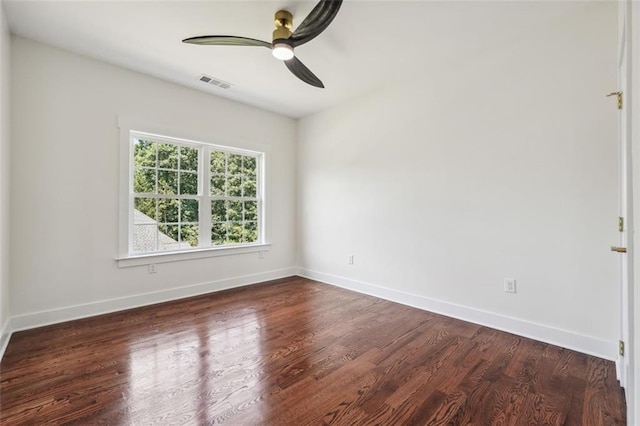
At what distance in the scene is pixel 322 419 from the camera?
5.05 ft

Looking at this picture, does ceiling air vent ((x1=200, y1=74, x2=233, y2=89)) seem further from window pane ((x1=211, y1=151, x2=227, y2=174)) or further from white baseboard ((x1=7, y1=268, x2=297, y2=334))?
white baseboard ((x1=7, y1=268, x2=297, y2=334))

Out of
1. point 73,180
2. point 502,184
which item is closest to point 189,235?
point 73,180

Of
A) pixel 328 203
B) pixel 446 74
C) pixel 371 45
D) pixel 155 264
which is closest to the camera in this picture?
pixel 371 45

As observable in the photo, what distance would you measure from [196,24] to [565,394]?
385cm

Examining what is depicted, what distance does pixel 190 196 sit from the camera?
3791mm

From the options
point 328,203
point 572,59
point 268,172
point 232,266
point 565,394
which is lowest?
point 565,394

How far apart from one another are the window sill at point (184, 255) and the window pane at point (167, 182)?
796 millimetres

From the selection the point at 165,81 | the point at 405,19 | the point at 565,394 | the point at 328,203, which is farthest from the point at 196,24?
the point at 565,394

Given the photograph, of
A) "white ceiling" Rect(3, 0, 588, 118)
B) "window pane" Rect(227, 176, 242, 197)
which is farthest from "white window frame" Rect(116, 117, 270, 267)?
"white ceiling" Rect(3, 0, 588, 118)

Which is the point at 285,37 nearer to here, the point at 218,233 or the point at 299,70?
the point at 299,70

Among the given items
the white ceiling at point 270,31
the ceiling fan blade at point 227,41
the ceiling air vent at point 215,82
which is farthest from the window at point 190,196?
the ceiling fan blade at point 227,41

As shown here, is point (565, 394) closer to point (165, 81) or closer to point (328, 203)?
point (328, 203)

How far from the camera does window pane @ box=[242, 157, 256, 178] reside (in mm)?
4434

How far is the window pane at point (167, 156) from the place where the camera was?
140 inches
